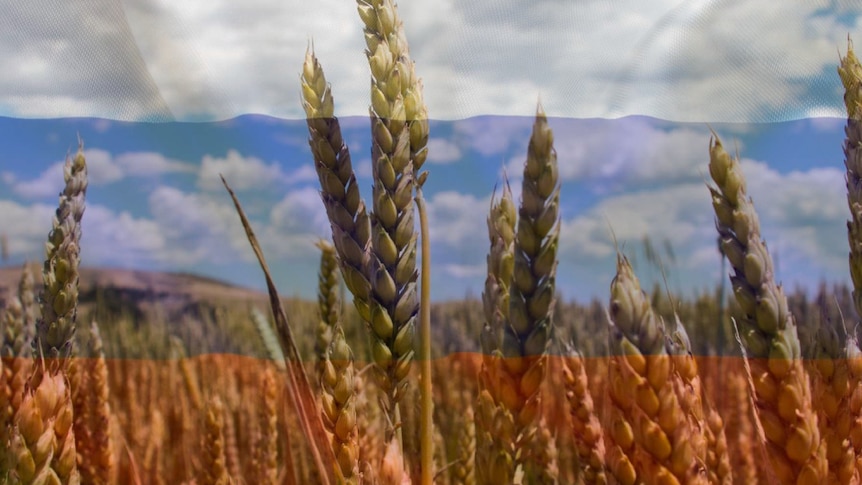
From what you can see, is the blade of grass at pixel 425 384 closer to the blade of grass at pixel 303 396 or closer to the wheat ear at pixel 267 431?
the blade of grass at pixel 303 396

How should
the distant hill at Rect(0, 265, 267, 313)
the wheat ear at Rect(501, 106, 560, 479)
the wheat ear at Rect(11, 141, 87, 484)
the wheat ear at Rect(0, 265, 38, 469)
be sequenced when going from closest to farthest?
the wheat ear at Rect(501, 106, 560, 479)
the wheat ear at Rect(11, 141, 87, 484)
the wheat ear at Rect(0, 265, 38, 469)
the distant hill at Rect(0, 265, 267, 313)

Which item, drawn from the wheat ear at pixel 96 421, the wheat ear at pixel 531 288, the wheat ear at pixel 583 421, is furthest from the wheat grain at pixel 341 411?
the wheat ear at pixel 96 421

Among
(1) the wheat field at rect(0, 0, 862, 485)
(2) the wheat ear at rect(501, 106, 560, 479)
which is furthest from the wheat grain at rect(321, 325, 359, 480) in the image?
(2) the wheat ear at rect(501, 106, 560, 479)

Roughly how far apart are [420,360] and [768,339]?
0.88ft

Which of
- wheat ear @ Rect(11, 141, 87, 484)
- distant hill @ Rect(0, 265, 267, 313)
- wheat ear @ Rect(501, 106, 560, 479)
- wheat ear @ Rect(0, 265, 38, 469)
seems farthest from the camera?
distant hill @ Rect(0, 265, 267, 313)

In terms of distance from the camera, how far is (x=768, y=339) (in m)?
0.55

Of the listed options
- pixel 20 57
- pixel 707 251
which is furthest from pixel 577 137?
pixel 20 57

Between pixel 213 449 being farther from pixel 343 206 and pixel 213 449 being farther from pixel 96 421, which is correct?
pixel 343 206

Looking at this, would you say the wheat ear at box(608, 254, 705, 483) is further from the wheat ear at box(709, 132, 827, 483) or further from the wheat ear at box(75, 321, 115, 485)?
the wheat ear at box(75, 321, 115, 485)

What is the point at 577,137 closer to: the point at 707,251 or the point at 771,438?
the point at 707,251

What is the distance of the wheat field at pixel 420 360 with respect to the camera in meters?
0.49

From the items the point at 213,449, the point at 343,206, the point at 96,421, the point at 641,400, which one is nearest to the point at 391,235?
the point at 343,206

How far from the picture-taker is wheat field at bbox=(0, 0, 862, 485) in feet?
1.62

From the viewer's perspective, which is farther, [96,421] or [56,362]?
[96,421]
